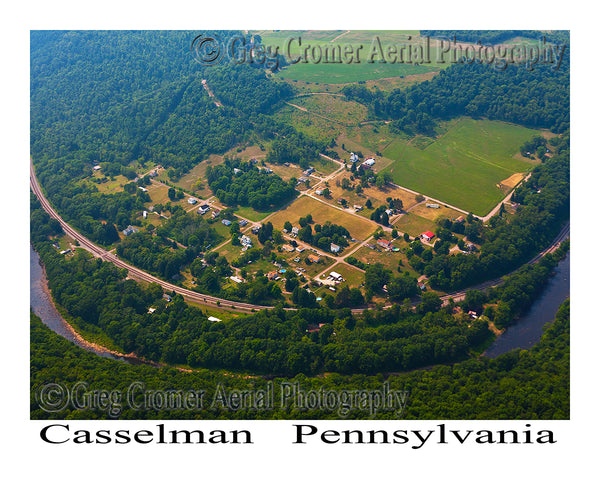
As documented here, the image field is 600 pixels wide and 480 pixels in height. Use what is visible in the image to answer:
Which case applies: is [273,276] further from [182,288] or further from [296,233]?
[182,288]

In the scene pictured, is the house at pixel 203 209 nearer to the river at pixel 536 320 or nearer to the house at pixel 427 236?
the house at pixel 427 236

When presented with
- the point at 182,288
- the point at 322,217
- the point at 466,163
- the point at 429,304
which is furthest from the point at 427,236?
the point at 182,288

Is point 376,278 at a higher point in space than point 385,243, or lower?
lower

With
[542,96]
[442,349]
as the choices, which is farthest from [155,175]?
[542,96]

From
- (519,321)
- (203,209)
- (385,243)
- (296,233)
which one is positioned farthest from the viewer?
(203,209)

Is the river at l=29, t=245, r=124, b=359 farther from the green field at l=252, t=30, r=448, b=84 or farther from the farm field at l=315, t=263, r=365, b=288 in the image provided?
the green field at l=252, t=30, r=448, b=84
